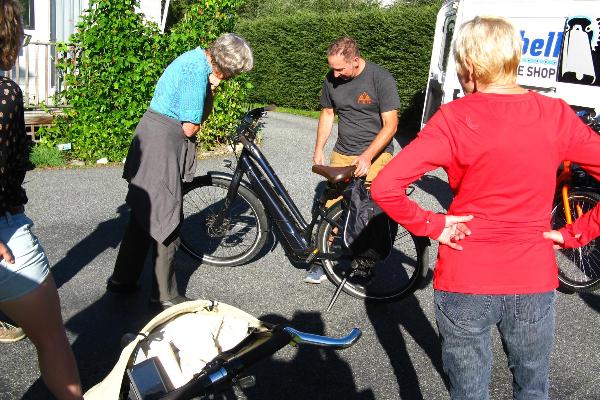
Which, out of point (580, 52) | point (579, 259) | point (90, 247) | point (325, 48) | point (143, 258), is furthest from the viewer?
point (325, 48)

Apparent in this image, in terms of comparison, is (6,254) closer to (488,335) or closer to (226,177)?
(488,335)

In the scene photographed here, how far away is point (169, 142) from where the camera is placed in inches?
166

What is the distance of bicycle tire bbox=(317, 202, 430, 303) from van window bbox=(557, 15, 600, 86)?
3964 millimetres

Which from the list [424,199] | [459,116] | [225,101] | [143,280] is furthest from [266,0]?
[459,116]

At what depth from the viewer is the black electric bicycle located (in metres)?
4.71

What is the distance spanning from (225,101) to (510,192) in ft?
26.1

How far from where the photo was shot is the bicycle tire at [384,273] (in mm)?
4637

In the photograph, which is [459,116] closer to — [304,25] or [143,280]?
[143,280]

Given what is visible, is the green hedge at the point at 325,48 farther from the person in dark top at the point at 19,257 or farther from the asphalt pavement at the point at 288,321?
the person in dark top at the point at 19,257

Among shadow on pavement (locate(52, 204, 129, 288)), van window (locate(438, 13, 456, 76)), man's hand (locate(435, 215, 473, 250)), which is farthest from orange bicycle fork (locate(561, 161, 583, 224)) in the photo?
van window (locate(438, 13, 456, 76))

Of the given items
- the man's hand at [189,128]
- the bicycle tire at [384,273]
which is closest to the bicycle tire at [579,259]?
the bicycle tire at [384,273]

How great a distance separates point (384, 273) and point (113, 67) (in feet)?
17.4

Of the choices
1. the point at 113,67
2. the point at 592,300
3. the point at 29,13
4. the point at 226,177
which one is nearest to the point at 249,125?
the point at 226,177

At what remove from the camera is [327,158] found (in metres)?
Result: 10.2
